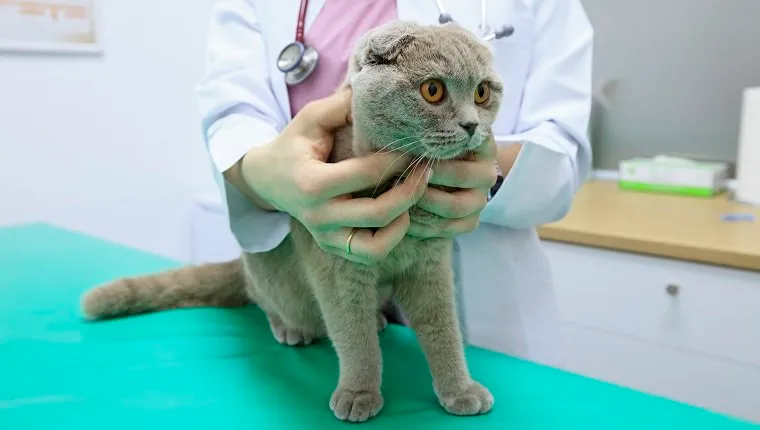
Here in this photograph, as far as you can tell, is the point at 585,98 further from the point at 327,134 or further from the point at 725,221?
the point at 725,221

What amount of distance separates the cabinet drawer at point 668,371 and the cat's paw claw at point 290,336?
692mm

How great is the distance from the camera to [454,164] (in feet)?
2.25

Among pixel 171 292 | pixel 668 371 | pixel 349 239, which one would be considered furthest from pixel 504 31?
pixel 668 371

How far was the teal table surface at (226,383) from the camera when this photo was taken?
70 cm

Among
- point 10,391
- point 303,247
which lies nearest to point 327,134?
point 303,247

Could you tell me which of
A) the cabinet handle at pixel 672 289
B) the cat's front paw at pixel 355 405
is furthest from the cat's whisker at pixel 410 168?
the cabinet handle at pixel 672 289

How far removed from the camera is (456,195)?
0.71m

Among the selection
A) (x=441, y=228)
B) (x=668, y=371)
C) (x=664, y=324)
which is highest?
(x=441, y=228)

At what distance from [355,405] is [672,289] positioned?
971 millimetres

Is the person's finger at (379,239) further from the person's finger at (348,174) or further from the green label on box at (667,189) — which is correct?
the green label on box at (667,189)

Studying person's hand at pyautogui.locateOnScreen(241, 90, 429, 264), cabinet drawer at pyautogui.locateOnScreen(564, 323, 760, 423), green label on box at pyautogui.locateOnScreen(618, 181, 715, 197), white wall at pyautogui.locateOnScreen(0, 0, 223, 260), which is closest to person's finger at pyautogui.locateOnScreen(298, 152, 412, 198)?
person's hand at pyautogui.locateOnScreen(241, 90, 429, 264)

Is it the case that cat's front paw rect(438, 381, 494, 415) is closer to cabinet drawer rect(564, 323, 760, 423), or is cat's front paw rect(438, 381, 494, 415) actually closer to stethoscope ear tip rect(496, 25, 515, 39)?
stethoscope ear tip rect(496, 25, 515, 39)

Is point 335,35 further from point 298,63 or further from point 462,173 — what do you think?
point 462,173

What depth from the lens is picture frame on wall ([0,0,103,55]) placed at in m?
1.84
